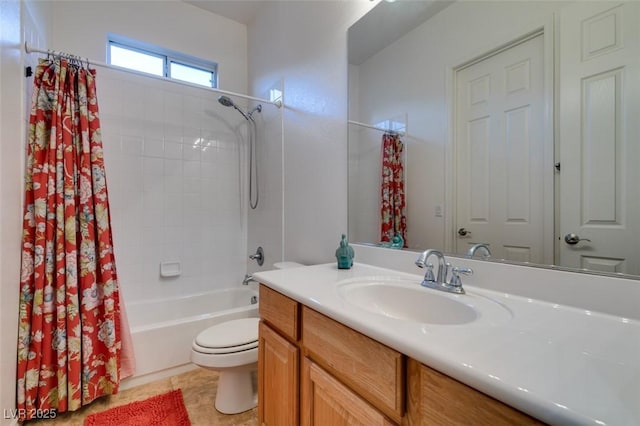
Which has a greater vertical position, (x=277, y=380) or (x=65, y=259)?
(x=65, y=259)

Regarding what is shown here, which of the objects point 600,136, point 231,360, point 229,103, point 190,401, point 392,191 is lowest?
point 190,401

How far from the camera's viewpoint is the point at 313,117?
1.81 metres

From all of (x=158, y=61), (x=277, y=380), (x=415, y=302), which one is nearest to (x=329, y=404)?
(x=277, y=380)

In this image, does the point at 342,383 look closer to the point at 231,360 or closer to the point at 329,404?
the point at 329,404

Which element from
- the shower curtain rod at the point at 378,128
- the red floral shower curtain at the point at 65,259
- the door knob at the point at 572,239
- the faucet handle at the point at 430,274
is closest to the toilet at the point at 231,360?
the red floral shower curtain at the point at 65,259

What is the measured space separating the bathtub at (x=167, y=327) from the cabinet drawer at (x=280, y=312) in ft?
3.10

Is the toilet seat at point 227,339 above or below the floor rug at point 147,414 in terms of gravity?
above

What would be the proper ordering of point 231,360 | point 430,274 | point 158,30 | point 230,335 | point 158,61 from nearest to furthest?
point 430,274, point 231,360, point 230,335, point 158,30, point 158,61

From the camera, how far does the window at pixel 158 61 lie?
229cm

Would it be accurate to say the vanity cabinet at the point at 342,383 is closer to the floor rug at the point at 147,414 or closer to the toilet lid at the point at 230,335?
the toilet lid at the point at 230,335

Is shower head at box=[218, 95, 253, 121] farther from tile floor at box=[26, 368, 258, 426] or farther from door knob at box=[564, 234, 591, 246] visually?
door knob at box=[564, 234, 591, 246]

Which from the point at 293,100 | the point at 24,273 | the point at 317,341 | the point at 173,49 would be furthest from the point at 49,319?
the point at 173,49

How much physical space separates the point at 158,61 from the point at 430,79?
2.45 m

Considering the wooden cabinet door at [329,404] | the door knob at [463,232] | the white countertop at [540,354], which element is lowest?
the wooden cabinet door at [329,404]
